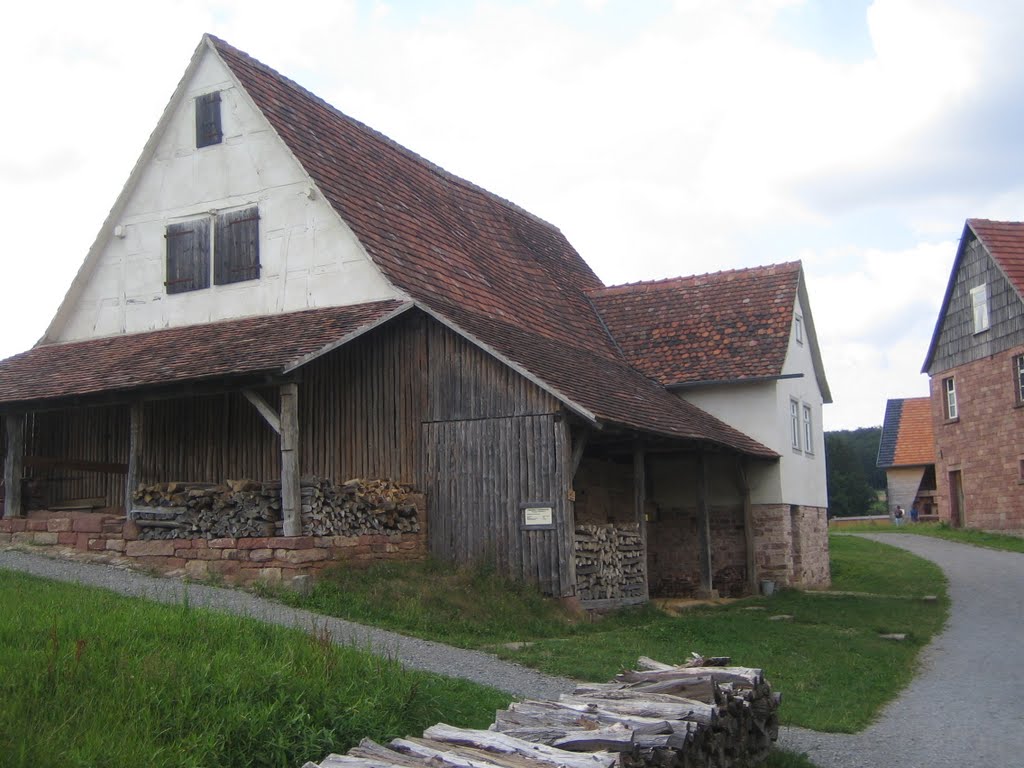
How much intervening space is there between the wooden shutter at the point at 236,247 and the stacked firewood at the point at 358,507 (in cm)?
434

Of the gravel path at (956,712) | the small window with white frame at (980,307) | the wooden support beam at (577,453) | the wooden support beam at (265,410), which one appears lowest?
the gravel path at (956,712)

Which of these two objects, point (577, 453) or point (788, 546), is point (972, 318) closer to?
point (788, 546)

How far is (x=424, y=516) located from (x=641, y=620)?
3551mm

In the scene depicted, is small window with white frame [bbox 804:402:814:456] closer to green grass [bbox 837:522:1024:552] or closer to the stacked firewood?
green grass [bbox 837:522:1024:552]

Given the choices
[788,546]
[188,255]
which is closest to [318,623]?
[188,255]

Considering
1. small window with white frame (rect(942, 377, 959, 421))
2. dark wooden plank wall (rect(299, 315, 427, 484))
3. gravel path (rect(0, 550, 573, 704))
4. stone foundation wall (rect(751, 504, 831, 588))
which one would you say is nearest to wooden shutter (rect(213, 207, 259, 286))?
dark wooden plank wall (rect(299, 315, 427, 484))

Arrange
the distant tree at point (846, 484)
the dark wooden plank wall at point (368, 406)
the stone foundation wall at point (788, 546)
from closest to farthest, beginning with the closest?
1. the dark wooden plank wall at point (368, 406)
2. the stone foundation wall at point (788, 546)
3. the distant tree at point (846, 484)

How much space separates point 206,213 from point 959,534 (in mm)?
26477

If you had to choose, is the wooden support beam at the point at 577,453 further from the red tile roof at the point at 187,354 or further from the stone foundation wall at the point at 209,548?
the red tile roof at the point at 187,354

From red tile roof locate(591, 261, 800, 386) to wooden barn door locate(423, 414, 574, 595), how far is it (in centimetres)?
738

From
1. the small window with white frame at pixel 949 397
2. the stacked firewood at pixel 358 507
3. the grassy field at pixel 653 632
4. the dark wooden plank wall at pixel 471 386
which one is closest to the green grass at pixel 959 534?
the small window with white frame at pixel 949 397

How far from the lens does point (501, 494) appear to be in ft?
53.6

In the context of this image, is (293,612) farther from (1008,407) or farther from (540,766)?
(1008,407)

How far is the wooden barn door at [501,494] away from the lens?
15.9 m
